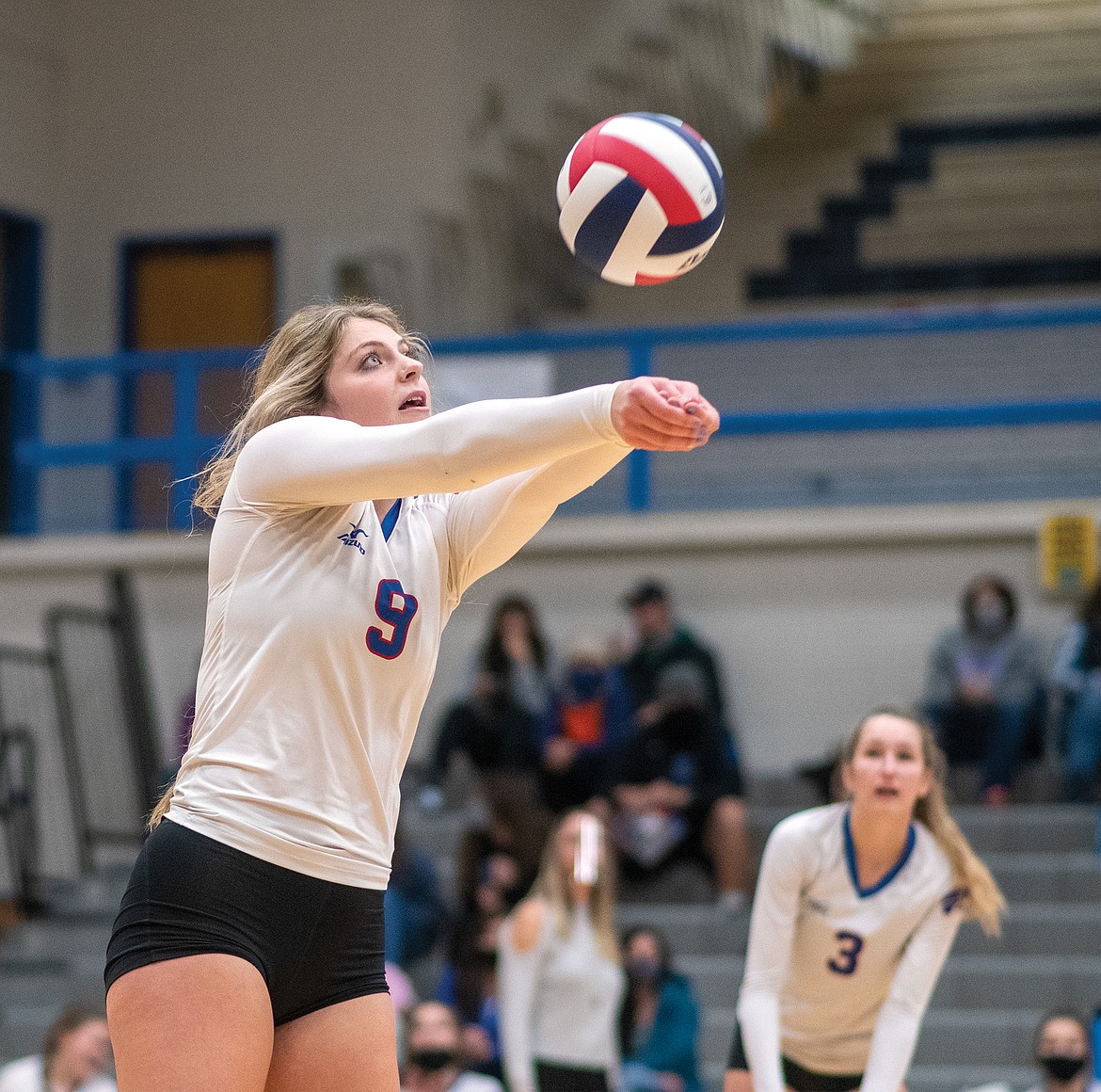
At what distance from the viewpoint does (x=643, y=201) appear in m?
3.13

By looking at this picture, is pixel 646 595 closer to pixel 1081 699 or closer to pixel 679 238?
pixel 1081 699

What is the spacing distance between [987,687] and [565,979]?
293cm

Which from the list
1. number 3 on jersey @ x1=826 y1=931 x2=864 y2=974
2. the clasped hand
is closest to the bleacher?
number 3 on jersey @ x1=826 y1=931 x2=864 y2=974

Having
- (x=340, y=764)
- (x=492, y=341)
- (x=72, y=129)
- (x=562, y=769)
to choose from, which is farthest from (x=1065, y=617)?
(x=72, y=129)

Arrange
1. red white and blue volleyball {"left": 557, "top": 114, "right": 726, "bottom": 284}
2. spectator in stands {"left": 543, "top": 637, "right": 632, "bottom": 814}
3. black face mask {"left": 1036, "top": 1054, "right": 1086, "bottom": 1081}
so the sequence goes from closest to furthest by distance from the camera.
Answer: red white and blue volleyball {"left": 557, "top": 114, "right": 726, "bottom": 284}, black face mask {"left": 1036, "top": 1054, "right": 1086, "bottom": 1081}, spectator in stands {"left": 543, "top": 637, "right": 632, "bottom": 814}

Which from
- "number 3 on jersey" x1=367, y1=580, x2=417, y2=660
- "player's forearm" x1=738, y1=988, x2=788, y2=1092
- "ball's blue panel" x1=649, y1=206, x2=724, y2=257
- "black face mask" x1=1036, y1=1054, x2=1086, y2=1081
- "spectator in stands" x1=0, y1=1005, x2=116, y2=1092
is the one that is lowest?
"spectator in stands" x1=0, y1=1005, x2=116, y2=1092

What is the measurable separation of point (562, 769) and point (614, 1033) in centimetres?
183

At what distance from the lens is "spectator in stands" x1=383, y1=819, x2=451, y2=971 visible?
26.7 feet

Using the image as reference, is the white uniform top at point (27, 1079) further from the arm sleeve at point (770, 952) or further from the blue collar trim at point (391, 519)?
the blue collar trim at point (391, 519)

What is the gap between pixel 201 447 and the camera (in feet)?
35.0

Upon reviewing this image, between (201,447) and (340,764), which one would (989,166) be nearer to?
(201,447)

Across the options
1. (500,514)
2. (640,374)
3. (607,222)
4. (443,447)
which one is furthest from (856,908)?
(640,374)

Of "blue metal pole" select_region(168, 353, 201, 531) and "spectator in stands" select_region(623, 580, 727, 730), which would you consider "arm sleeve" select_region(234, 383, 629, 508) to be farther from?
"blue metal pole" select_region(168, 353, 201, 531)

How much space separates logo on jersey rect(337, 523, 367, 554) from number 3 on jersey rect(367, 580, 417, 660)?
7cm
